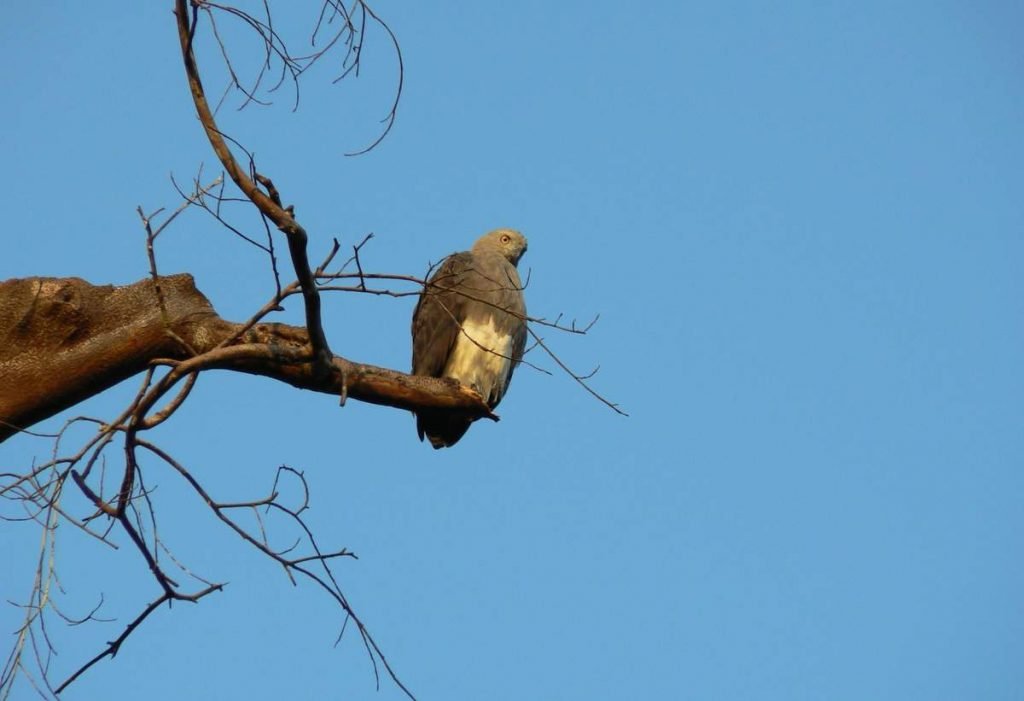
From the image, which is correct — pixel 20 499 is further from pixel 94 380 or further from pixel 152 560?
pixel 94 380

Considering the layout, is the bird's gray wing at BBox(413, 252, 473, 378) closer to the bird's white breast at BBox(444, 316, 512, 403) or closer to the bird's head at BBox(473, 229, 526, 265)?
the bird's white breast at BBox(444, 316, 512, 403)

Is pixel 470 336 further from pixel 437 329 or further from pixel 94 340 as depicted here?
pixel 94 340

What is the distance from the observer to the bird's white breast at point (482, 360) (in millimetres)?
6375

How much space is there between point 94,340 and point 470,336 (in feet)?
8.14

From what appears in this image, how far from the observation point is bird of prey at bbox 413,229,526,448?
6.34 m

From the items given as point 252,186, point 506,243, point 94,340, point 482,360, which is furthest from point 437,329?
point 252,186

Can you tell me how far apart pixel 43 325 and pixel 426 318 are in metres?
2.83

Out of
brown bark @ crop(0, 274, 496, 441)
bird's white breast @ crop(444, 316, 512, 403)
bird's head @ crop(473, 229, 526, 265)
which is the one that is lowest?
brown bark @ crop(0, 274, 496, 441)

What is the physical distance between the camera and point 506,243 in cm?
751

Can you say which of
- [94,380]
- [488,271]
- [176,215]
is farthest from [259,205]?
[488,271]

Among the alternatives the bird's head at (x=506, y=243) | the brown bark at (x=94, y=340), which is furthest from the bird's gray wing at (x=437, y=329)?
the brown bark at (x=94, y=340)

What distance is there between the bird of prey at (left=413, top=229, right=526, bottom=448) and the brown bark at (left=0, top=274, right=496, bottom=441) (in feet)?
6.83

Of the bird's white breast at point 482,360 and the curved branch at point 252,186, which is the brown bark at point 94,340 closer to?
the curved branch at point 252,186

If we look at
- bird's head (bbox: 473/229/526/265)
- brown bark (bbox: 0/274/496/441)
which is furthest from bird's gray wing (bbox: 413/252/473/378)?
brown bark (bbox: 0/274/496/441)
